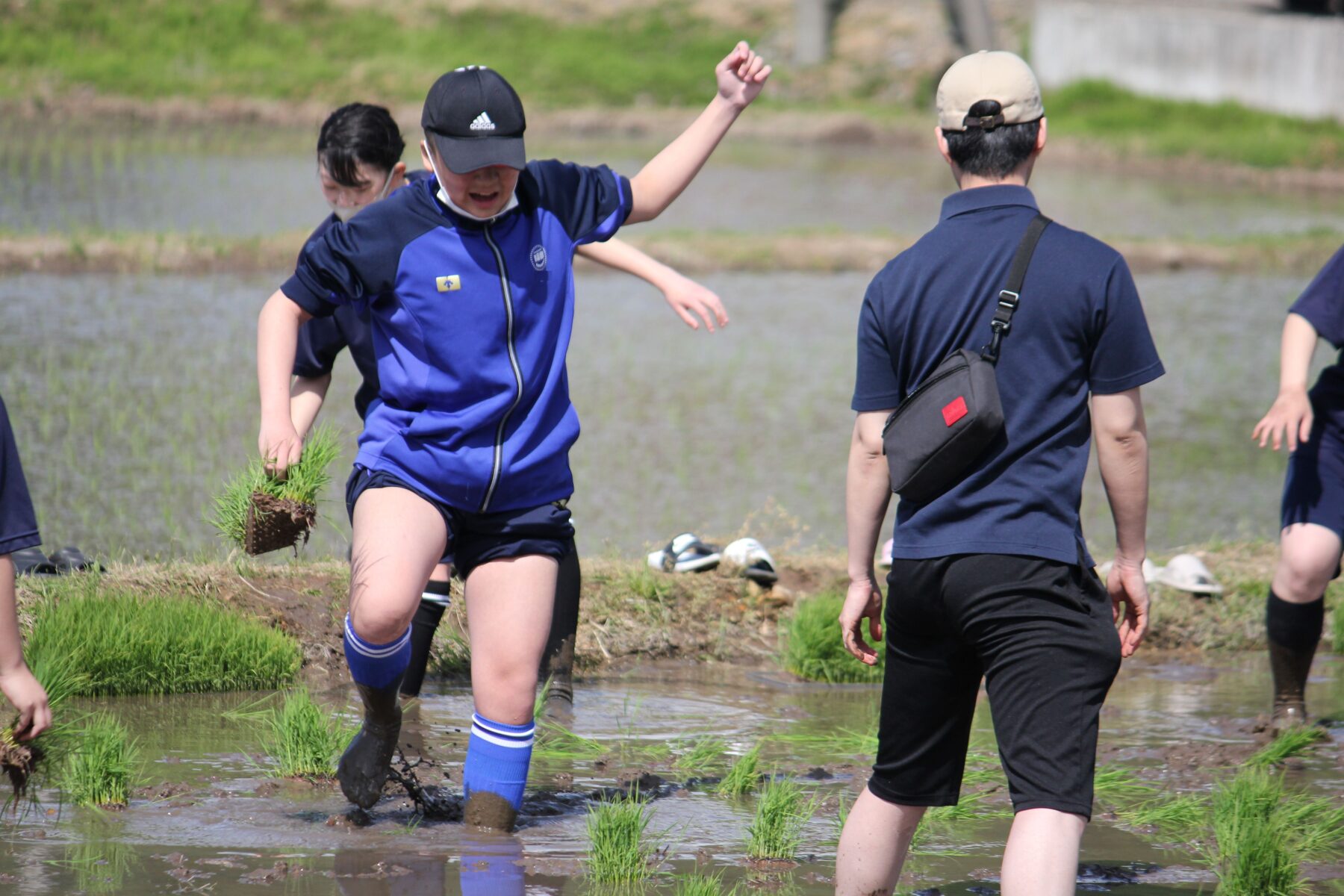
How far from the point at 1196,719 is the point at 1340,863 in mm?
1352

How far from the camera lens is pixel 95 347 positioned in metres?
10.1

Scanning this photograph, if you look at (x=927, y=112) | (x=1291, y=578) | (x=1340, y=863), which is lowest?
(x=1340, y=863)

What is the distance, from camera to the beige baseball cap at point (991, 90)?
317 cm

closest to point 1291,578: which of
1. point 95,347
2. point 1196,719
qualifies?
point 1196,719

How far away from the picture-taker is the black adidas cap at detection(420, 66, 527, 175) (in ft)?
12.1

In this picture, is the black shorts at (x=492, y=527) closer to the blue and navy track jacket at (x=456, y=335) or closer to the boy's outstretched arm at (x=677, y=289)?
the blue and navy track jacket at (x=456, y=335)

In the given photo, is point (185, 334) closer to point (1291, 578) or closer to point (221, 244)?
point (221, 244)

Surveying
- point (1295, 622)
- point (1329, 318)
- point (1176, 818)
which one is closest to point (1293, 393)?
point (1329, 318)

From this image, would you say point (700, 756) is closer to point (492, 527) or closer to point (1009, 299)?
point (492, 527)

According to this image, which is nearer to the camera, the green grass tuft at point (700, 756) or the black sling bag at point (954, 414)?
the black sling bag at point (954, 414)

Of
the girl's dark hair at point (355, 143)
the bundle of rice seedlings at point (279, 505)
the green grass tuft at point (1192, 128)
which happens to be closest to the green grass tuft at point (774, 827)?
the bundle of rice seedlings at point (279, 505)

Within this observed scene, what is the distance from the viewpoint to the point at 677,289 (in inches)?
161

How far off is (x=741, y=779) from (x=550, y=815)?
523mm

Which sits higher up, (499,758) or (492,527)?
(492,527)
